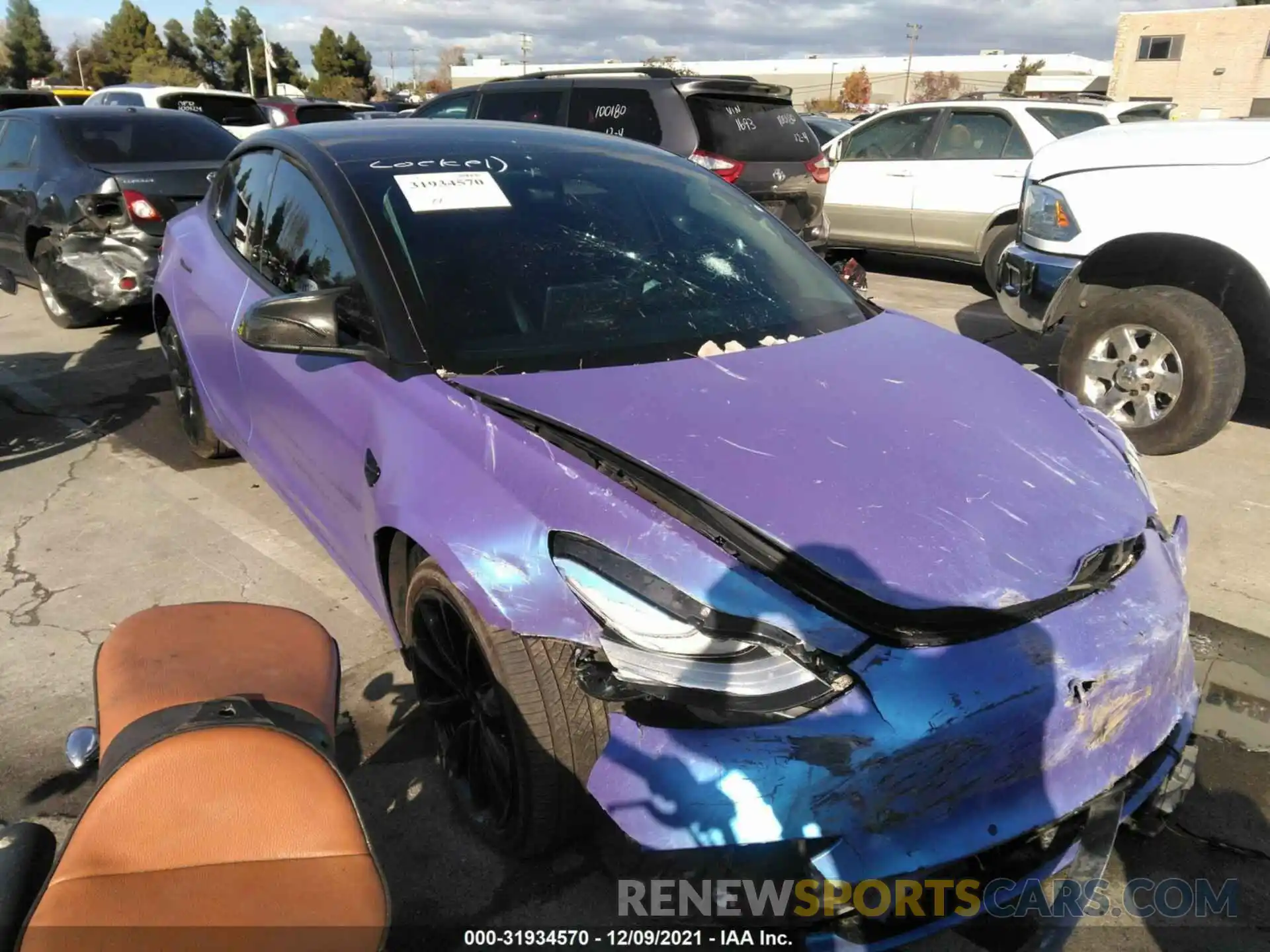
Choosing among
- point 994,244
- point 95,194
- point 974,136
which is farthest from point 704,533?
point 974,136

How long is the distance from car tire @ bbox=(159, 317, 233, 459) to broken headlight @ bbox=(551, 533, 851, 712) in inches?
129

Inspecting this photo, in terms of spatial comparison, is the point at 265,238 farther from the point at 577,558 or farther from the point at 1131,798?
the point at 1131,798

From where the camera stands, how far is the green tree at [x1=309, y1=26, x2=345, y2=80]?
5353 centimetres

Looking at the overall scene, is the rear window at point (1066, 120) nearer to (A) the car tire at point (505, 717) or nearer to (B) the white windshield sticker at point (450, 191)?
(B) the white windshield sticker at point (450, 191)

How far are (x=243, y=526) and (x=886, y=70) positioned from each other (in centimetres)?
9790

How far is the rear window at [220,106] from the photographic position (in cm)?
1209

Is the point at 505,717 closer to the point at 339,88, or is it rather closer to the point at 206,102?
the point at 206,102

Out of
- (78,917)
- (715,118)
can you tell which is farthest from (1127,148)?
(78,917)

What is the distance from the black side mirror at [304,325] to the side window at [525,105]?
244 inches

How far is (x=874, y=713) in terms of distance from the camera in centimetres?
162

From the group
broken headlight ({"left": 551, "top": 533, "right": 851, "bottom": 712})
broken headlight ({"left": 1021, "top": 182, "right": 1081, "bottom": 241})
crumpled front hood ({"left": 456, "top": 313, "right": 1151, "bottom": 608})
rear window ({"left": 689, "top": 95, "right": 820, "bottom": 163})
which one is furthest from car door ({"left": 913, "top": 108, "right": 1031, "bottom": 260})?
broken headlight ({"left": 551, "top": 533, "right": 851, "bottom": 712})

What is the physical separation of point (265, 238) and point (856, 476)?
2.50 meters

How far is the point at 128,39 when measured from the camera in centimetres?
5044

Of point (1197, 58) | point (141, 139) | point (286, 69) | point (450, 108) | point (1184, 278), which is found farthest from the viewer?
point (286, 69)
